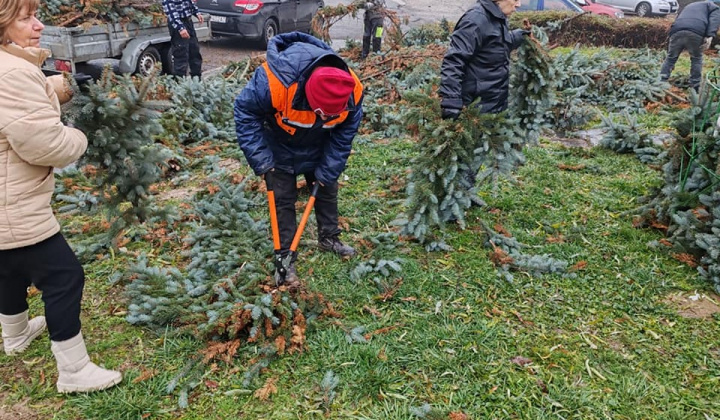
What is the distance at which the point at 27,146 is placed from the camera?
231 centimetres

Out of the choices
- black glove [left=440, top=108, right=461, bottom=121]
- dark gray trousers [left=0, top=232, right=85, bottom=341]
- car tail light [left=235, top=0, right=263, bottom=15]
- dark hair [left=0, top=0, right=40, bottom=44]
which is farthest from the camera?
car tail light [left=235, top=0, right=263, bottom=15]

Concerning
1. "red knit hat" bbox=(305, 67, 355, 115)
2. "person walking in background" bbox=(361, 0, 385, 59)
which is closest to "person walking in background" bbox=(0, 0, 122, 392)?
"red knit hat" bbox=(305, 67, 355, 115)

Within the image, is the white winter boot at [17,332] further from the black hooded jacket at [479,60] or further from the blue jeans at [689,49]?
the blue jeans at [689,49]

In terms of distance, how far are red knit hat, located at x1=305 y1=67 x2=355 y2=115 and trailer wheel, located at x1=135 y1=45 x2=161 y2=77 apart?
6522 mm

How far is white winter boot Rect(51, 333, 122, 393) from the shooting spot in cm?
277

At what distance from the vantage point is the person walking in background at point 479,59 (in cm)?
412

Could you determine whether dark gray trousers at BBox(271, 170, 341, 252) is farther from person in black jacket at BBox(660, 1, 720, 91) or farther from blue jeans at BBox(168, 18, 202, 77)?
person in black jacket at BBox(660, 1, 720, 91)

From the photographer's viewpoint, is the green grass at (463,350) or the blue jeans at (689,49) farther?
the blue jeans at (689,49)

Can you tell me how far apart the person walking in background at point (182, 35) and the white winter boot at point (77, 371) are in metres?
6.41

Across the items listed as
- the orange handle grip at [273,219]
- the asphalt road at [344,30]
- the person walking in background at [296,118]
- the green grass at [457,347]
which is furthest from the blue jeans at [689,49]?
the orange handle grip at [273,219]

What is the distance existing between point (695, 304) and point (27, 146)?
421 centimetres

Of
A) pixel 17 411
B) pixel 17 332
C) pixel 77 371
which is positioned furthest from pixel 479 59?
pixel 17 411

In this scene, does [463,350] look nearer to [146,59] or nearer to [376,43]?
[146,59]

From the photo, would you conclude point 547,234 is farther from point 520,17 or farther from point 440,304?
point 520,17
